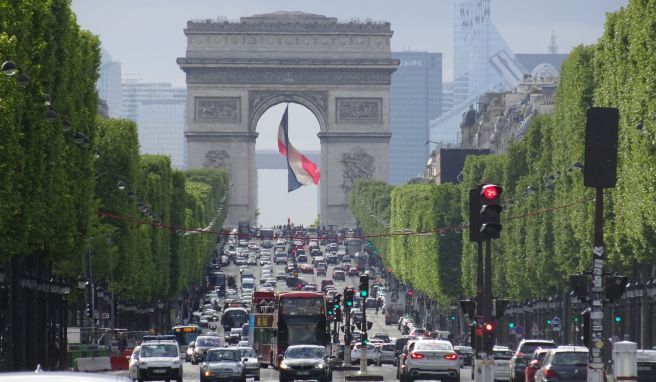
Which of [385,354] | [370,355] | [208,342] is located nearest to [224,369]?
[208,342]

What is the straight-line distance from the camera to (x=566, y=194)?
274ft

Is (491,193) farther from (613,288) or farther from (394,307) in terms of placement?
(394,307)

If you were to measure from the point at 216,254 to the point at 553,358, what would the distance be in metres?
141

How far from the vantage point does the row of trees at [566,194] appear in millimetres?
62938

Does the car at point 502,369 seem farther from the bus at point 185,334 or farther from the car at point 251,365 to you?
the bus at point 185,334

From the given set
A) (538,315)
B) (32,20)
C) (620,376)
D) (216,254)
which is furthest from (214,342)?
(216,254)

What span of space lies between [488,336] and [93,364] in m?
26.4

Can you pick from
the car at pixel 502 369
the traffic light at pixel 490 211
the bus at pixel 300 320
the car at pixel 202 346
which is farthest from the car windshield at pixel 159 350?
the car at pixel 202 346

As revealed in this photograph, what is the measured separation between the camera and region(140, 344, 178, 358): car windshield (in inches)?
2296

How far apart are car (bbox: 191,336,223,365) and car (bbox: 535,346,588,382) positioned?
40318 millimetres

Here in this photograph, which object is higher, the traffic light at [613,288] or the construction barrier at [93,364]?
the traffic light at [613,288]

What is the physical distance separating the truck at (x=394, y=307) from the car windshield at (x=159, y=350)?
82162 millimetres

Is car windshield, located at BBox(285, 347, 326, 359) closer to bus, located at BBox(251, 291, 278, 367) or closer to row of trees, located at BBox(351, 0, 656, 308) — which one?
row of trees, located at BBox(351, 0, 656, 308)

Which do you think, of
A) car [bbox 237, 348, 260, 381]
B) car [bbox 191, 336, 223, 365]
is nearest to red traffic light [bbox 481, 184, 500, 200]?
car [bbox 237, 348, 260, 381]
